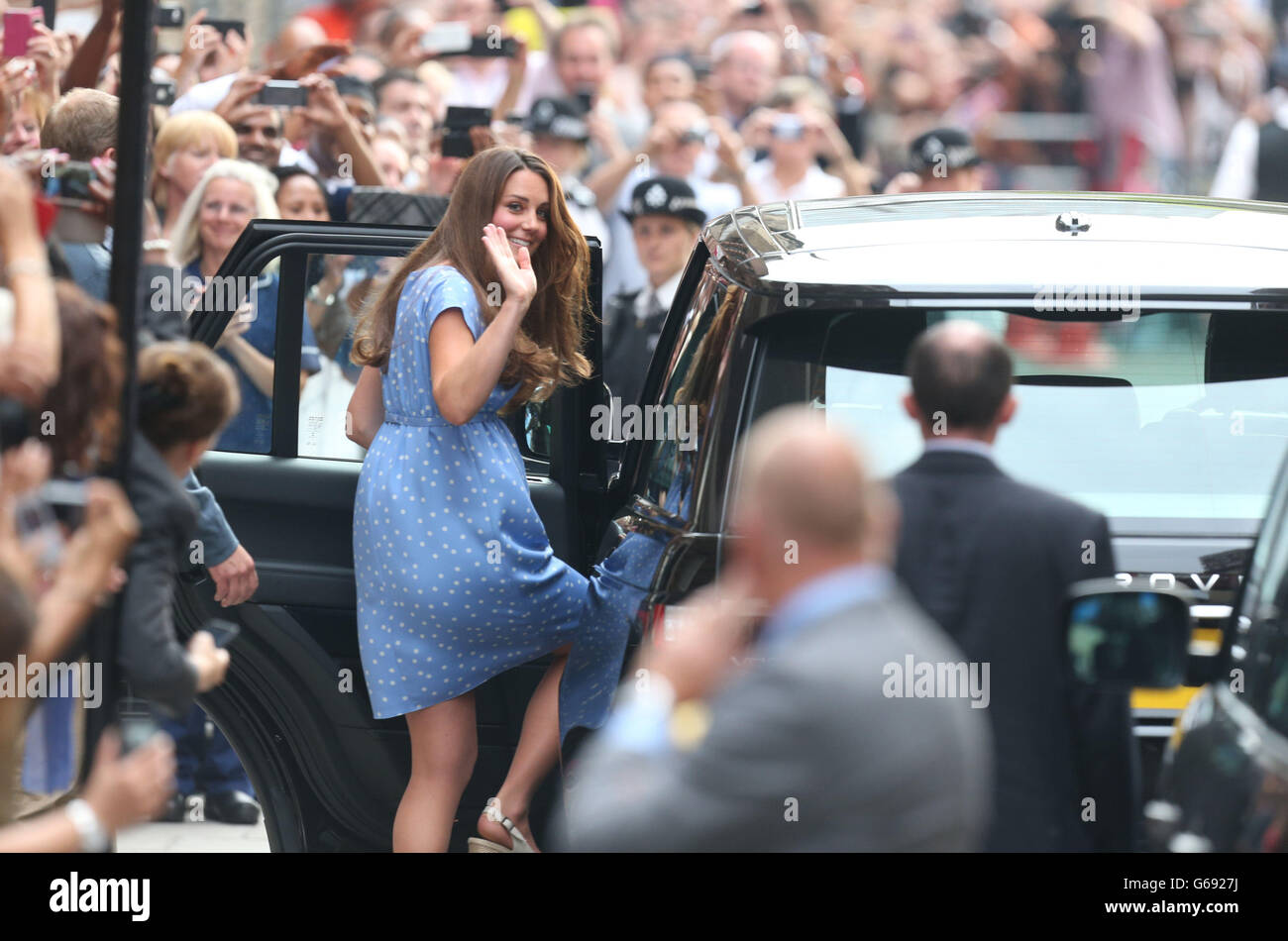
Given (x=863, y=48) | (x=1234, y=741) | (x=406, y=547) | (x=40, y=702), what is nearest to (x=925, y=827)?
(x=1234, y=741)

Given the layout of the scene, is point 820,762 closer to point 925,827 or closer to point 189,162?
point 925,827

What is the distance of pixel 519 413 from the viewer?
17.3 ft

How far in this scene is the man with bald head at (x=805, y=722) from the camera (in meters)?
2.66

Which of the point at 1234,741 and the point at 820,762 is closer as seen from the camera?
the point at 820,762

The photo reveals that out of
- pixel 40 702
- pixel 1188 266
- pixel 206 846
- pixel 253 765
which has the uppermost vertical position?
pixel 1188 266

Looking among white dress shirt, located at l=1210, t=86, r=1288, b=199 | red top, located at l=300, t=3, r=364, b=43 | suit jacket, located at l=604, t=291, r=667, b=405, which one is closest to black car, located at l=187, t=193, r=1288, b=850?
suit jacket, located at l=604, t=291, r=667, b=405

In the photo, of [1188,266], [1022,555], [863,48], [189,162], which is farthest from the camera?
[863,48]

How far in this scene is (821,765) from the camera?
2652 millimetres

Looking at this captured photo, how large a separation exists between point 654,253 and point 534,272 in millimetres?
3719

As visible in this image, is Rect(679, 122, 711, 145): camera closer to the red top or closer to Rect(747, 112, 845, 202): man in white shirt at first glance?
Rect(747, 112, 845, 202): man in white shirt

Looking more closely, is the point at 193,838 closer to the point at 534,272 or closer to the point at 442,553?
the point at 442,553
